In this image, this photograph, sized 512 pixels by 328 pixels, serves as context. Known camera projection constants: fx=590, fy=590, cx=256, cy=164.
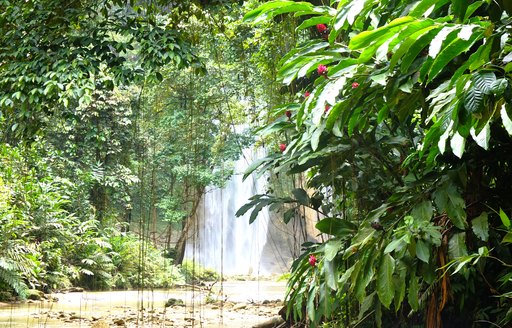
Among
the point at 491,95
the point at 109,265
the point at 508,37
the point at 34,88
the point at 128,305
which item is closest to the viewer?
the point at 491,95

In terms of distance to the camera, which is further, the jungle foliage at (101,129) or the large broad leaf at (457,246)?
the jungle foliage at (101,129)

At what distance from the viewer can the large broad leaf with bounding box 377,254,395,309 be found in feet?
4.46

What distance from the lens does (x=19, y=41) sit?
114 inches

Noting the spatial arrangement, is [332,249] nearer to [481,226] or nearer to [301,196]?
[481,226]

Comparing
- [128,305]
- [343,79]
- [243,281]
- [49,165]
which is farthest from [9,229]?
[343,79]

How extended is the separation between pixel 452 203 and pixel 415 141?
1.80ft

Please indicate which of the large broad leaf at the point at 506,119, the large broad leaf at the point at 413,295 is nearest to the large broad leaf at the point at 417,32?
the large broad leaf at the point at 506,119

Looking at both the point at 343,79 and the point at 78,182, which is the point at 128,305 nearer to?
the point at 78,182

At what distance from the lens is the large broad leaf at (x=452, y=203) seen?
55.2 inches

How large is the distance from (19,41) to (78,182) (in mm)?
4029

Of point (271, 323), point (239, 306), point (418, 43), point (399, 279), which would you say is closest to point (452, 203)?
point (399, 279)

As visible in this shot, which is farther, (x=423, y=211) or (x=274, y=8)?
(x=423, y=211)

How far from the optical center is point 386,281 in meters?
1.37

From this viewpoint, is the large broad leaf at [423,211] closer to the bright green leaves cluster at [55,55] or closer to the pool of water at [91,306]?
the bright green leaves cluster at [55,55]
